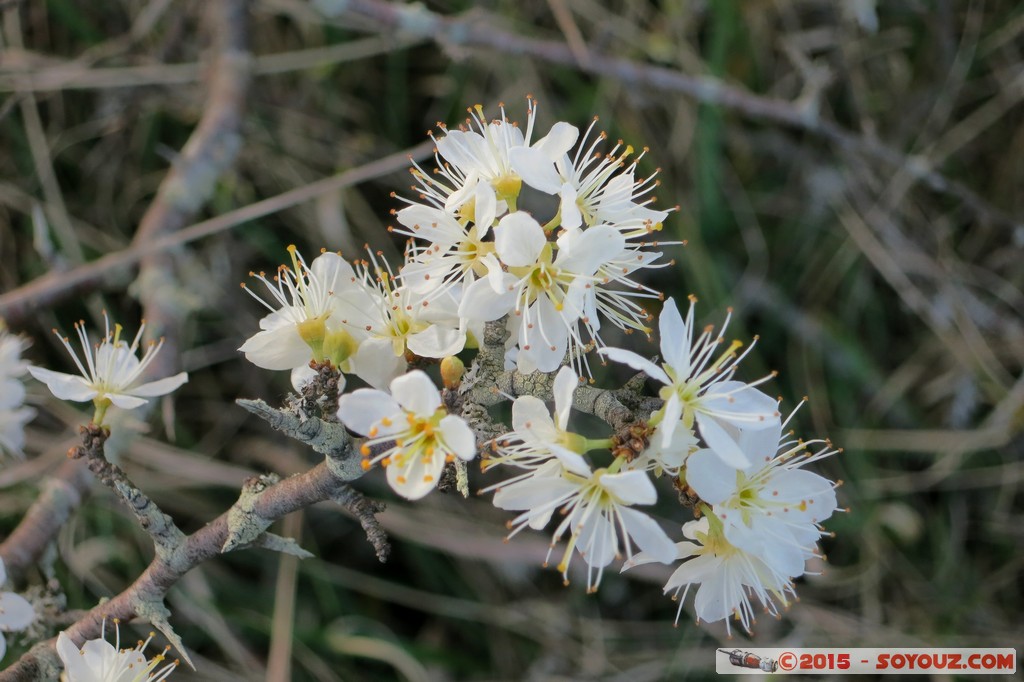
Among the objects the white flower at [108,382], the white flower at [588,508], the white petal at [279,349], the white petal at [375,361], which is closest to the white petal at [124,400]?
the white flower at [108,382]

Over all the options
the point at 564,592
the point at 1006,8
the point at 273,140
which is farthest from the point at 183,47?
the point at 1006,8

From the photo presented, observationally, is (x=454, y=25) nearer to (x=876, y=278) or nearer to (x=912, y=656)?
(x=876, y=278)

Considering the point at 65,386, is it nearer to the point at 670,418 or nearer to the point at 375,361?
the point at 375,361

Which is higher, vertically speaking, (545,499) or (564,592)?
(564,592)

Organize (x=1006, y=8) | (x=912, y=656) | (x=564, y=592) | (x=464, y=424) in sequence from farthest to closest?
(x=1006, y=8), (x=564, y=592), (x=912, y=656), (x=464, y=424)

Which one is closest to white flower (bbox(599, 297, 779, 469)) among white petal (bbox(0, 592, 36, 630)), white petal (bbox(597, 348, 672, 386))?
white petal (bbox(597, 348, 672, 386))

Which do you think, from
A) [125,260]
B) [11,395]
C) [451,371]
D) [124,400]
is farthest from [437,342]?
[125,260]

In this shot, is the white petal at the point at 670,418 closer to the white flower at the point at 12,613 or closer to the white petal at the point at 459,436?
the white petal at the point at 459,436

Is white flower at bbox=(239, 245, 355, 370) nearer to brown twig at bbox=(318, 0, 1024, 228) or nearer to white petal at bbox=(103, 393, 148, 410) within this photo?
white petal at bbox=(103, 393, 148, 410)
